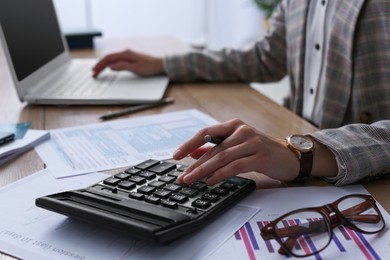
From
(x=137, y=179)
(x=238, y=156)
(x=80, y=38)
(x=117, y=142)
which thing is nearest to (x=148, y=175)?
(x=137, y=179)

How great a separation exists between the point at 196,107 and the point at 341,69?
0.33 meters

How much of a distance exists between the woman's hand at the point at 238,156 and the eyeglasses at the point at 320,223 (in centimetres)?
10

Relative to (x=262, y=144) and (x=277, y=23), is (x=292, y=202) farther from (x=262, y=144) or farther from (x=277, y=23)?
(x=277, y=23)

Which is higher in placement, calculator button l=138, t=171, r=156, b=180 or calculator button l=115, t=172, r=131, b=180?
calculator button l=115, t=172, r=131, b=180

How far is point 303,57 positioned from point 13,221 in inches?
34.0

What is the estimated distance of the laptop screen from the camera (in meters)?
1.06

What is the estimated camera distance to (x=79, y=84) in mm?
1238

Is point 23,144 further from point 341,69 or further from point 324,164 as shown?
point 341,69

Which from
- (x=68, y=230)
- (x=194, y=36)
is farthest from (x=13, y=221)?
(x=194, y=36)

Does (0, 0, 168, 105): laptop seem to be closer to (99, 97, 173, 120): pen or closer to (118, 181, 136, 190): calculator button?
(99, 97, 173, 120): pen

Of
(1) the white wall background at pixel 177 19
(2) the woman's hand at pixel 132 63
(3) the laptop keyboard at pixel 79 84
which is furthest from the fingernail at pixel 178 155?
(1) the white wall background at pixel 177 19

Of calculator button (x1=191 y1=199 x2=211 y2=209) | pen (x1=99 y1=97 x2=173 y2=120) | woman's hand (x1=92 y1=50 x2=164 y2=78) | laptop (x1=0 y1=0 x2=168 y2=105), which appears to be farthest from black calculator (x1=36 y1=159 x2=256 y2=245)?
woman's hand (x1=92 y1=50 x2=164 y2=78)

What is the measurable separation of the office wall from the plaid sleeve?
9.30 ft

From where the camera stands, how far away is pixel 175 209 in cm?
59
